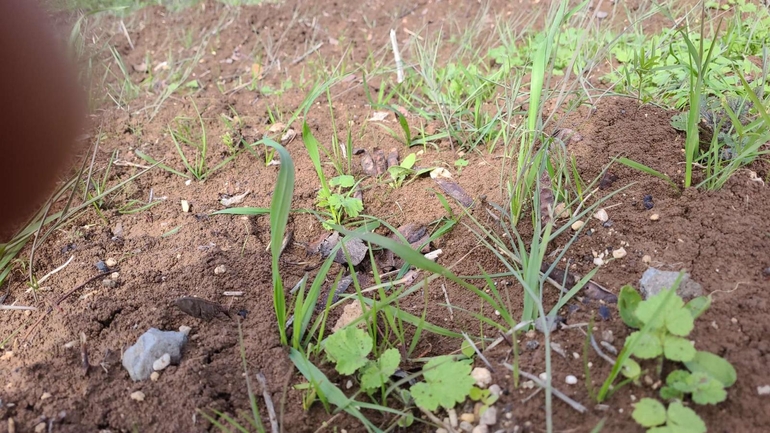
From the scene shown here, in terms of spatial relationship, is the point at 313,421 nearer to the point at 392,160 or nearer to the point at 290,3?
the point at 392,160

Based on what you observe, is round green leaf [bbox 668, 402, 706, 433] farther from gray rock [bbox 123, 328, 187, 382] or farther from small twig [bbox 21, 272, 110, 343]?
small twig [bbox 21, 272, 110, 343]

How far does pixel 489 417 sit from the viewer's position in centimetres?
106

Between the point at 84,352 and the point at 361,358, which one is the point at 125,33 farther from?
the point at 361,358

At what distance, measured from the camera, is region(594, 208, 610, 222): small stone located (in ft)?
4.65

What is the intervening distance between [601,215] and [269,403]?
96cm

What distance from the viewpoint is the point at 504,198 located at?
1.55 metres

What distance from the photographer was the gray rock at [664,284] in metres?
1.15

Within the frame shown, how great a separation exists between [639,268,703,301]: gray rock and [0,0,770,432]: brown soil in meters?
0.04

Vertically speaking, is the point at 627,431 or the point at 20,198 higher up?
the point at 20,198

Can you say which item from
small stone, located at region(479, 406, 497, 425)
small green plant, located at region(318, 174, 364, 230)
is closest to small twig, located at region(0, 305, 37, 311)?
small green plant, located at region(318, 174, 364, 230)

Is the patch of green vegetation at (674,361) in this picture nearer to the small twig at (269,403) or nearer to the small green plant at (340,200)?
the small twig at (269,403)

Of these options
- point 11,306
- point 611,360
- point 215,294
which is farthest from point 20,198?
point 611,360

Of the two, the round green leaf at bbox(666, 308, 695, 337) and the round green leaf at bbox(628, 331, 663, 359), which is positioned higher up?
the round green leaf at bbox(666, 308, 695, 337)

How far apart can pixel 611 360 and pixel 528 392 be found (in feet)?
0.57
